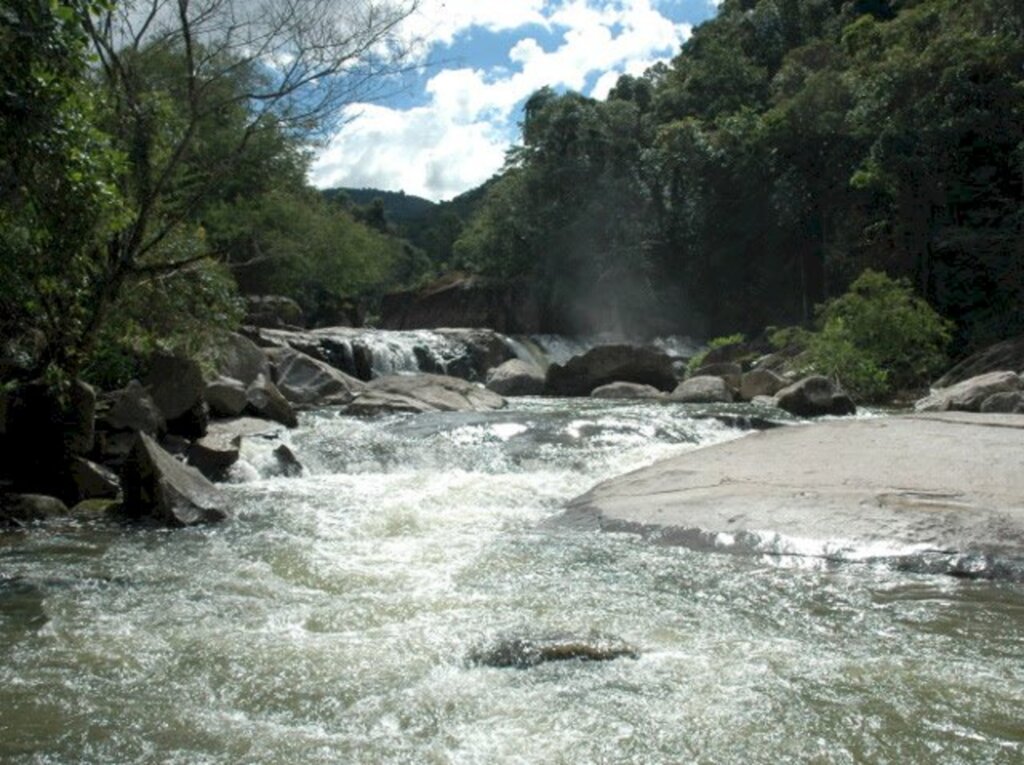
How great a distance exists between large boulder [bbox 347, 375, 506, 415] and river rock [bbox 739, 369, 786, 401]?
5098 millimetres

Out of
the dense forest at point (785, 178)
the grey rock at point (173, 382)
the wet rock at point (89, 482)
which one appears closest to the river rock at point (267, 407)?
the grey rock at point (173, 382)

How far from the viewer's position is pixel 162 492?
863 cm

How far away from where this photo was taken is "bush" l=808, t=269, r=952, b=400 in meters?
20.4

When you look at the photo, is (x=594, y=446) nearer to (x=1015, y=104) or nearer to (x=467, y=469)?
(x=467, y=469)

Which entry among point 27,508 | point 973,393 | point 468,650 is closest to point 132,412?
point 27,508

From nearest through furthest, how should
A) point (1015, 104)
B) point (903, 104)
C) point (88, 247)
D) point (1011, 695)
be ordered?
1. point (1011, 695)
2. point (88, 247)
3. point (1015, 104)
4. point (903, 104)

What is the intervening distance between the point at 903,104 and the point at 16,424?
24847 mm

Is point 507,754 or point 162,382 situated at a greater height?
point 162,382

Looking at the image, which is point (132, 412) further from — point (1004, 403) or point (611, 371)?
point (611, 371)

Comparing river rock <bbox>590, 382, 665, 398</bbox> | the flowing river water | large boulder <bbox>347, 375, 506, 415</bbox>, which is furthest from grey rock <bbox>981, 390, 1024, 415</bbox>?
the flowing river water

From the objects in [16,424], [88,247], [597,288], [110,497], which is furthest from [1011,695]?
[597,288]

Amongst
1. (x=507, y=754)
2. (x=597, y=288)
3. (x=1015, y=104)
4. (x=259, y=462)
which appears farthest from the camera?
(x=597, y=288)

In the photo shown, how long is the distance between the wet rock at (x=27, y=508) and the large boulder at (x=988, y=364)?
17686mm

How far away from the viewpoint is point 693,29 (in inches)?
2160
